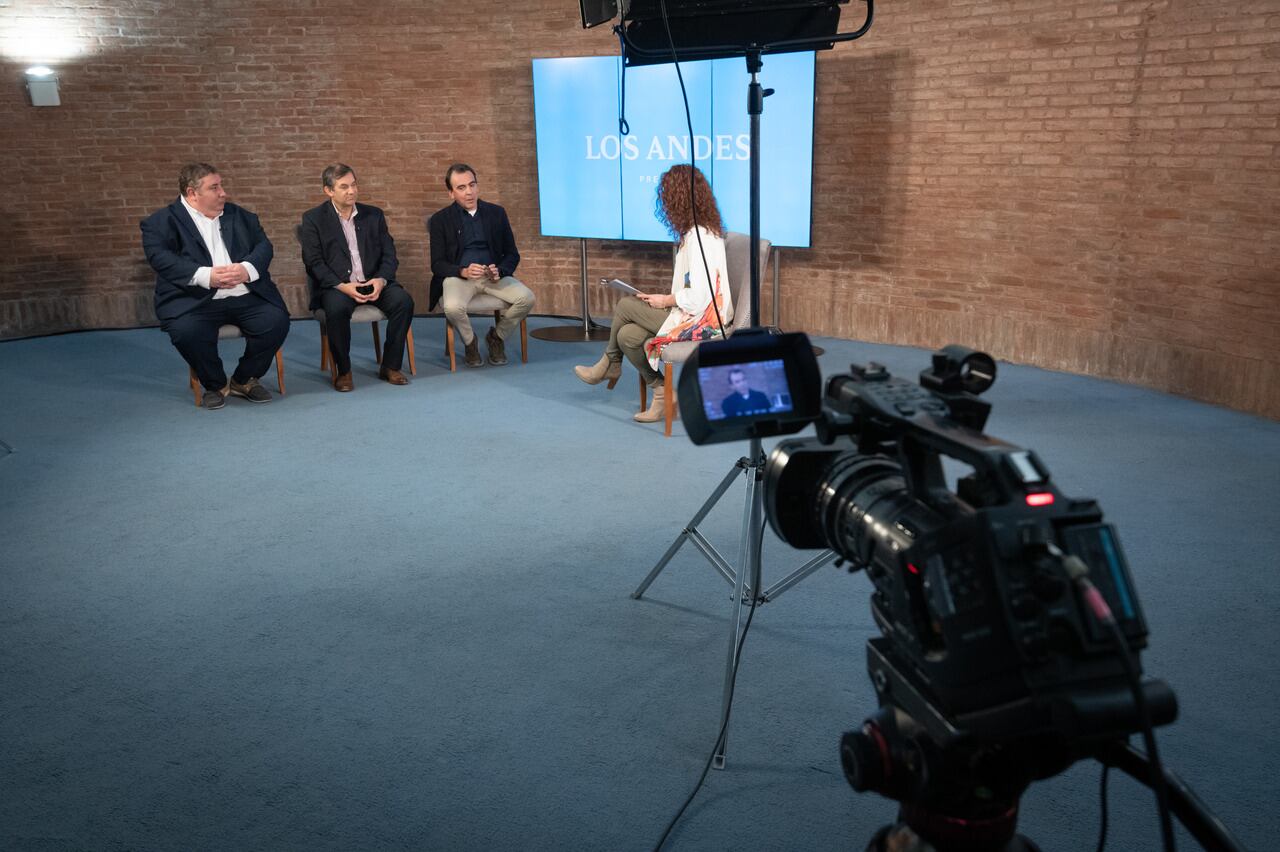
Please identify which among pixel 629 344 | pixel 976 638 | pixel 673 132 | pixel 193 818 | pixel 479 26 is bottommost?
pixel 193 818

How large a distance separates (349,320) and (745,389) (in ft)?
15.8

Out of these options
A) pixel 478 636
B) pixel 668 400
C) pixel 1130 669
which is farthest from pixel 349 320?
pixel 1130 669

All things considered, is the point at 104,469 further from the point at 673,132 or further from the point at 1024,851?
the point at 1024,851

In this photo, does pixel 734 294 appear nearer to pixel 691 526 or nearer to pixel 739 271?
pixel 739 271

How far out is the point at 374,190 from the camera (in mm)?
8039

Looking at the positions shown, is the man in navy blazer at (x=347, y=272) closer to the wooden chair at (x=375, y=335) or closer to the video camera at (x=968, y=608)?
the wooden chair at (x=375, y=335)

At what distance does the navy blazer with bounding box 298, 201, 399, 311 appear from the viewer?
6.19m

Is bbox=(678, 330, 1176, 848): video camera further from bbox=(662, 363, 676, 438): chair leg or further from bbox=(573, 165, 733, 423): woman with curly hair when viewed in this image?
bbox=(662, 363, 676, 438): chair leg

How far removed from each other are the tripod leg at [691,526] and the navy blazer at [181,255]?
11.5ft

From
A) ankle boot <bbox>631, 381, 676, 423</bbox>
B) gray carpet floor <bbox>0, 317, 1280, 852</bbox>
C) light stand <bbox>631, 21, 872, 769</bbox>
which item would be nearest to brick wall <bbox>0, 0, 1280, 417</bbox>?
gray carpet floor <bbox>0, 317, 1280, 852</bbox>

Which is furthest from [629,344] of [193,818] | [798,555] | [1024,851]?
[1024,851]

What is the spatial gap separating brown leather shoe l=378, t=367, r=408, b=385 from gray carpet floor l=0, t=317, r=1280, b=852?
0.69 metres

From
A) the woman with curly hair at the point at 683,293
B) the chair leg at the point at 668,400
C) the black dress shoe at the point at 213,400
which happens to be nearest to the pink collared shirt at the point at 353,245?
the black dress shoe at the point at 213,400

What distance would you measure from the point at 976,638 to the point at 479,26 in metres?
7.41
